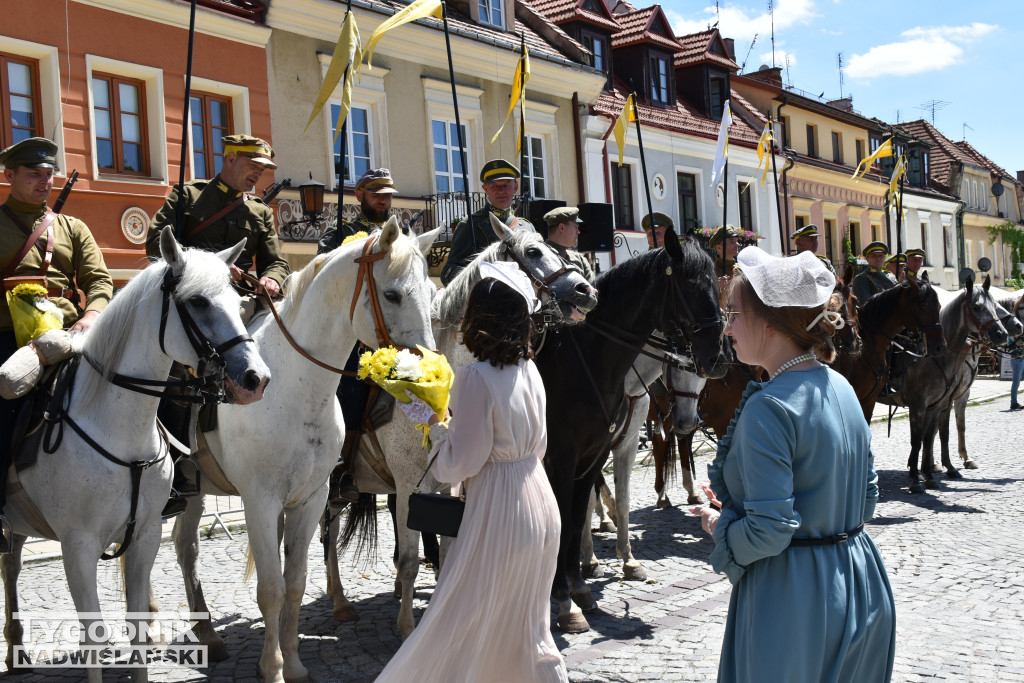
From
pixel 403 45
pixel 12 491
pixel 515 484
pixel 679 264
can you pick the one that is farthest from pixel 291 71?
pixel 515 484

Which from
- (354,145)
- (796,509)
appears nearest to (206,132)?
(354,145)

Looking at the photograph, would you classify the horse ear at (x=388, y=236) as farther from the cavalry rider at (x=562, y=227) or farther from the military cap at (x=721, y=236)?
the military cap at (x=721, y=236)

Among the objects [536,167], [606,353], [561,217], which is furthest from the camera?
[536,167]

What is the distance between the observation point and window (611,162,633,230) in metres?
22.2

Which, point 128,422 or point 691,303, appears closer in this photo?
point 128,422

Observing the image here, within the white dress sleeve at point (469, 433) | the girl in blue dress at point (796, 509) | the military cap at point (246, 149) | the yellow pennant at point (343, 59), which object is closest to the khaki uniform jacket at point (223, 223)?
the military cap at point (246, 149)

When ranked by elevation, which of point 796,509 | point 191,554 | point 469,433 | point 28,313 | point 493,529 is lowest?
point 191,554

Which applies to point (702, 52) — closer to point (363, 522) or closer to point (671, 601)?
point (671, 601)

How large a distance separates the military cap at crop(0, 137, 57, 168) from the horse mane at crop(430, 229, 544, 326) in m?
2.23

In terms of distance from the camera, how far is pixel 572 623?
5383mm

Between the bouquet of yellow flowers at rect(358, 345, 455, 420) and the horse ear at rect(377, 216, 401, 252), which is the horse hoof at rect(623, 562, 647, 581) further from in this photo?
the bouquet of yellow flowers at rect(358, 345, 455, 420)

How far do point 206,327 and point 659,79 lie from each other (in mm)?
22735

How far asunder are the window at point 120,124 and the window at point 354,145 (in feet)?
11.1

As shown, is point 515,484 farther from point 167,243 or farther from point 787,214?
point 787,214
